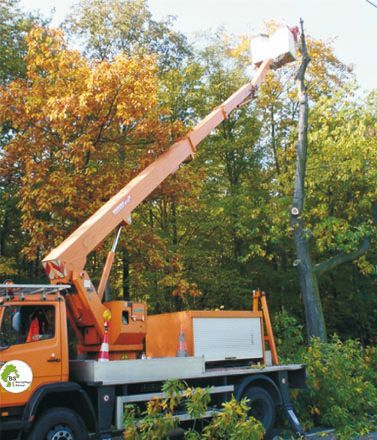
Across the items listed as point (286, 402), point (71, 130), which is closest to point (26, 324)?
point (286, 402)

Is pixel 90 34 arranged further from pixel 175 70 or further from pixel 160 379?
pixel 160 379

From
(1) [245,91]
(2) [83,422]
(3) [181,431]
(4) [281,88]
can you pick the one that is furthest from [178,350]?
(4) [281,88]

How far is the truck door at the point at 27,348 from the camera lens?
719cm

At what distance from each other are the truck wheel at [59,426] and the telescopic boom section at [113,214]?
79.2 inches

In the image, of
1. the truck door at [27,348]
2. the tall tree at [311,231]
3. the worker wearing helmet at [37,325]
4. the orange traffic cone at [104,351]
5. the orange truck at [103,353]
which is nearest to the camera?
the truck door at [27,348]

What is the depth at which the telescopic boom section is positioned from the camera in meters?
8.12

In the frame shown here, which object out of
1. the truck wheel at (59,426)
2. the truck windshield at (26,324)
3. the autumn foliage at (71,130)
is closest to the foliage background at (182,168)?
the autumn foliage at (71,130)

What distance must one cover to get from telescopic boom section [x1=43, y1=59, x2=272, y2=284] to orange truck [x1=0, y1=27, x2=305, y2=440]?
0.07 ft

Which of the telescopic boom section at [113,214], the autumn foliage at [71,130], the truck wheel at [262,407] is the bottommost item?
the truck wheel at [262,407]

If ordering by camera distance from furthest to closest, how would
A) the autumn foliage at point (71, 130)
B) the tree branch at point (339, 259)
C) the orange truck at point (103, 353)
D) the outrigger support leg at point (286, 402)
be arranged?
the tree branch at point (339, 259) < the autumn foliage at point (71, 130) < the outrigger support leg at point (286, 402) < the orange truck at point (103, 353)

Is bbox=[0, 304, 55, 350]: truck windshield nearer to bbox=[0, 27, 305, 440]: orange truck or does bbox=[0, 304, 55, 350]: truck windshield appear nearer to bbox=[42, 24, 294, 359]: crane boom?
bbox=[0, 27, 305, 440]: orange truck

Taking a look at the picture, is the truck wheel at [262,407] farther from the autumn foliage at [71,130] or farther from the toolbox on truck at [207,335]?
the autumn foliage at [71,130]

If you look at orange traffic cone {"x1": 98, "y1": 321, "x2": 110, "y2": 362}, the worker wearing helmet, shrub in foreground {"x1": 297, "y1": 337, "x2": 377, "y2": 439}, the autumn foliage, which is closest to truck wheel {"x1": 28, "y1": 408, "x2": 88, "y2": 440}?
orange traffic cone {"x1": 98, "y1": 321, "x2": 110, "y2": 362}

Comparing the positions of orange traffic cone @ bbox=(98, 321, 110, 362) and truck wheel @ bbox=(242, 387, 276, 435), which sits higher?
orange traffic cone @ bbox=(98, 321, 110, 362)
